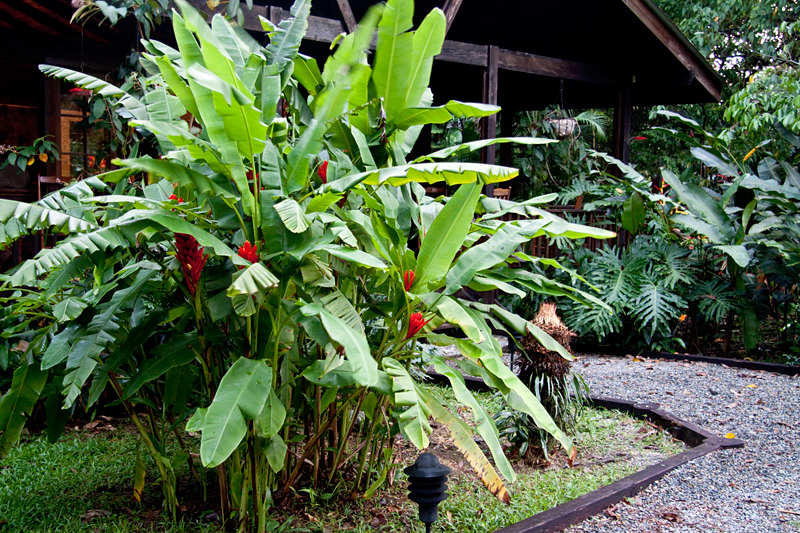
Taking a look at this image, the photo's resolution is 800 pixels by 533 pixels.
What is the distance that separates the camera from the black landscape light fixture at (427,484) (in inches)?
100

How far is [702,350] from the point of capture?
7.44 metres

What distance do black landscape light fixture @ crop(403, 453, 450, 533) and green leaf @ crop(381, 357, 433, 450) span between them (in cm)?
18

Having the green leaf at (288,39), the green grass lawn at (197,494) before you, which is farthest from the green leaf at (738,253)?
the green leaf at (288,39)

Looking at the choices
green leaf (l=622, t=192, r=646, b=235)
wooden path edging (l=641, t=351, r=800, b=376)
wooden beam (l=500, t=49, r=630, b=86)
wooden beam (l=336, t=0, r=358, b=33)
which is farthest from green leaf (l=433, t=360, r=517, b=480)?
wooden beam (l=500, t=49, r=630, b=86)

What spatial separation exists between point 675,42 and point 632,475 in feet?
21.8

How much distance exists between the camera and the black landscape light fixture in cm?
255

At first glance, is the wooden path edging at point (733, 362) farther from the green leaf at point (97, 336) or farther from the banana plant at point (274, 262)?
the green leaf at point (97, 336)

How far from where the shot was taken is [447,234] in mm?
2588

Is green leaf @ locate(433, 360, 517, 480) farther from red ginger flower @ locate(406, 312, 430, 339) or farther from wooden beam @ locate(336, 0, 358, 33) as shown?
wooden beam @ locate(336, 0, 358, 33)

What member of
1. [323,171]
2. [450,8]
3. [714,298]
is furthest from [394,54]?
[714,298]

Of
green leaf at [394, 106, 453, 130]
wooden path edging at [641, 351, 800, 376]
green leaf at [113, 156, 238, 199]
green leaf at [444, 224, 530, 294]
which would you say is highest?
green leaf at [394, 106, 453, 130]

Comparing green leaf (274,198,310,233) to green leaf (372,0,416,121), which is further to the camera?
green leaf (372,0,416,121)

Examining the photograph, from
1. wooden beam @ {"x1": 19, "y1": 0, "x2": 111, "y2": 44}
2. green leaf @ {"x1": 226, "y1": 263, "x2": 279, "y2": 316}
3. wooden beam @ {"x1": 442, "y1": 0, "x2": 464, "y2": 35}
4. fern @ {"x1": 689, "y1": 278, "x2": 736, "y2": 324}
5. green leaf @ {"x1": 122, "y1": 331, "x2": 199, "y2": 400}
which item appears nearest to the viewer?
green leaf @ {"x1": 226, "y1": 263, "x2": 279, "y2": 316}

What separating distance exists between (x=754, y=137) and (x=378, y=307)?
9541 mm
